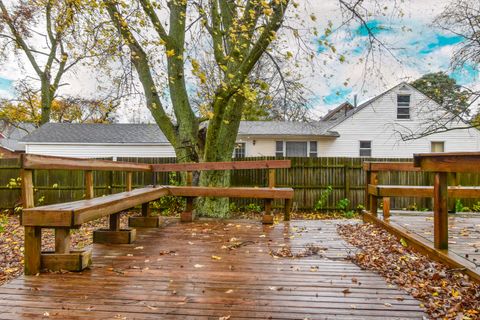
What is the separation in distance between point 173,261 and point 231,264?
62cm

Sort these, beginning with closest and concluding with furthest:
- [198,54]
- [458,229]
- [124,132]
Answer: [458,229] → [198,54] → [124,132]

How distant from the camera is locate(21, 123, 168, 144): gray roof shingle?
16812 millimetres

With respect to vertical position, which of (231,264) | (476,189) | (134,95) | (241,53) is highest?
(241,53)

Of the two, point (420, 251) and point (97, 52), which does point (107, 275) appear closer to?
point (420, 251)

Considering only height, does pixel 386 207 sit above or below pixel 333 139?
below

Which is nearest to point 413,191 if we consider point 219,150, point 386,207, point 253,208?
point 386,207

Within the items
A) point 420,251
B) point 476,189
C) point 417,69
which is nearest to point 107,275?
point 420,251

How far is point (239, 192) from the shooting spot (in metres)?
5.74

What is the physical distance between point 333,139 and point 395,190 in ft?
39.0

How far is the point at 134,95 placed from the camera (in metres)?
8.46

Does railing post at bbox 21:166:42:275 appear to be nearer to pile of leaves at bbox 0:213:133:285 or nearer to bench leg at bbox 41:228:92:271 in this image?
bench leg at bbox 41:228:92:271

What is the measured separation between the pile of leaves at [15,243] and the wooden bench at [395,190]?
4.48 meters

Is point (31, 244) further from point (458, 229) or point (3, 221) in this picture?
point (3, 221)

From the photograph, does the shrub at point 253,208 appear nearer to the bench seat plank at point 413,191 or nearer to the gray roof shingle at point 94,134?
the bench seat plank at point 413,191
